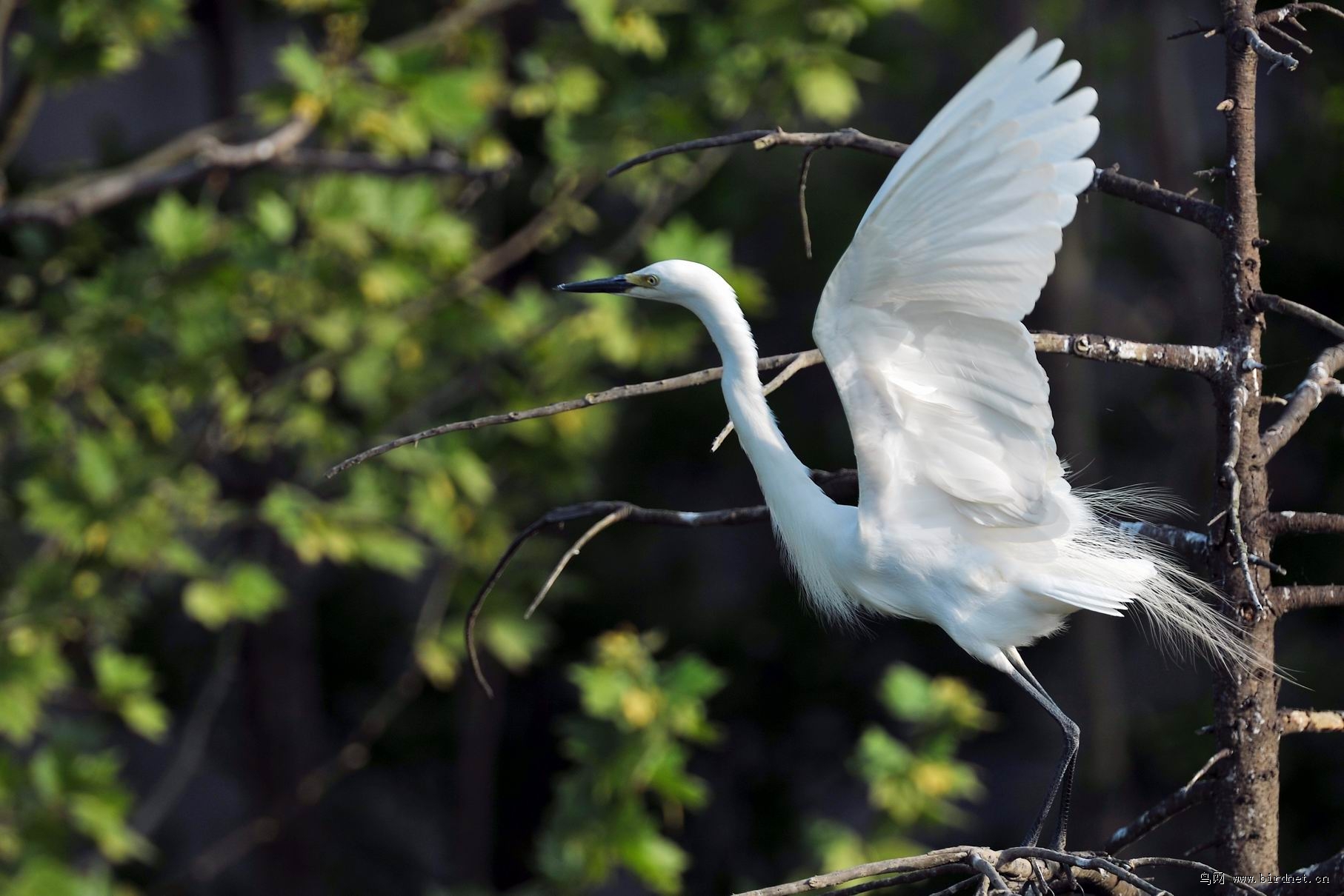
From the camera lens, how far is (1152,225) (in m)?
5.20

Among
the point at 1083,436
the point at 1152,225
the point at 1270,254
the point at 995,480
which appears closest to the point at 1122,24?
the point at 1152,225

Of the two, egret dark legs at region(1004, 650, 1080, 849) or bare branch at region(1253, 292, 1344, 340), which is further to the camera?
egret dark legs at region(1004, 650, 1080, 849)

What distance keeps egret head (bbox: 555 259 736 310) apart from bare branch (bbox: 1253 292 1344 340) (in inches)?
22.3

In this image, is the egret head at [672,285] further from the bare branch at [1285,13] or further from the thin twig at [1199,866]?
the thin twig at [1199,866]

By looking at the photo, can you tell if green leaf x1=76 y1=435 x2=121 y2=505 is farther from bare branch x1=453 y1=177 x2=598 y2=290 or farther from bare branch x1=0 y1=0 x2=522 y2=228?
bare branch x1=453 y1=177 x2=598 y2=290

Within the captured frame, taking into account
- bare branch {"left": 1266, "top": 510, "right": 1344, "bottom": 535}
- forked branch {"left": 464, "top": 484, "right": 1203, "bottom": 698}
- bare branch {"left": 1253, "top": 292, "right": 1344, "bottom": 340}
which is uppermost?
bare branch {"left": 1253, "top": 292, "right": 1344, "bottom": 340}

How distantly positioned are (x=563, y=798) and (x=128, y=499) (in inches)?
47.1

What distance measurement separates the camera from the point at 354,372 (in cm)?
342

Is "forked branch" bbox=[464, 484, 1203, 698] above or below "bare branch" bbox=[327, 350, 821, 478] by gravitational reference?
below

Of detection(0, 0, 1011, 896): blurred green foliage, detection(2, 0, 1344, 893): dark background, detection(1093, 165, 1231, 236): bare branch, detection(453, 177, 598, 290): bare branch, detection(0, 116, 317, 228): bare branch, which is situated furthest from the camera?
detection(2, 0, 1344, 893): dark background

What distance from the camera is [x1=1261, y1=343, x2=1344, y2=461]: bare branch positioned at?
145cm

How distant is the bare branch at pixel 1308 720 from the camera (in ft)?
4.89

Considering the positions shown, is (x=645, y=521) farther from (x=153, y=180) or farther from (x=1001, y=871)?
(x=153, y=180)

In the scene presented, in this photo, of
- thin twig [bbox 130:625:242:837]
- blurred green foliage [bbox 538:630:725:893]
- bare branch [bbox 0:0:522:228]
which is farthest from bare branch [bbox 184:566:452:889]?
bare branch [bbox 0:0:522:228]
